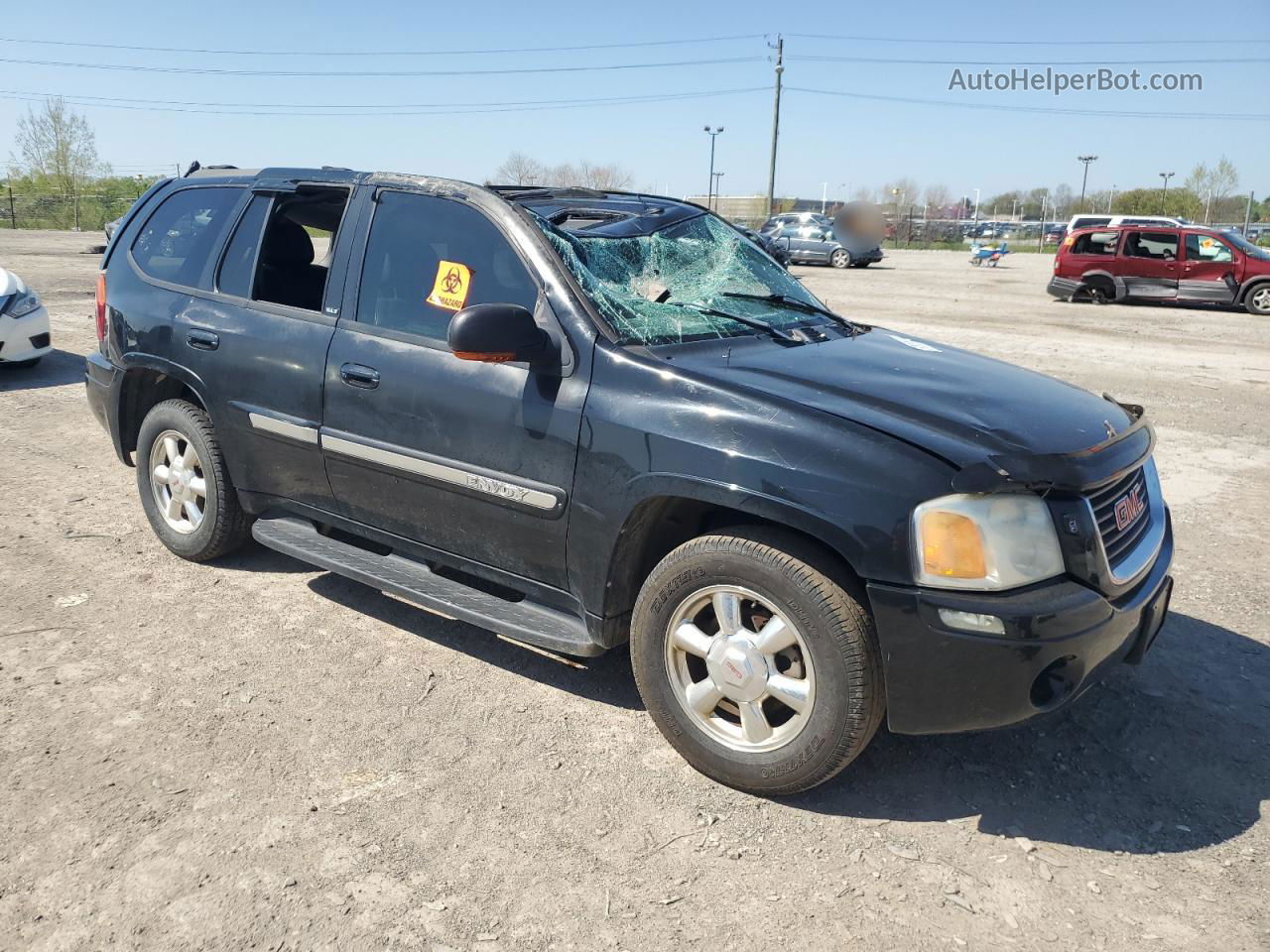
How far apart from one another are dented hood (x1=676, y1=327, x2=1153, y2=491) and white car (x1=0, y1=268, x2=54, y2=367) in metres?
8.00

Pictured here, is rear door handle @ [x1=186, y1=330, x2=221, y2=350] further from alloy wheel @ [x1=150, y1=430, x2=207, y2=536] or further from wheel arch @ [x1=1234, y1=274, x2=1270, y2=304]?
wheel arch @ [x1=1234, y1=274, x2=1270, y2=304]

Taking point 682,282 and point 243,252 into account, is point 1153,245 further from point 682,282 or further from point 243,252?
point 243,252

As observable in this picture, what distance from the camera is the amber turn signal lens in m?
2.68

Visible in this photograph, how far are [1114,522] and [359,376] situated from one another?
8.83 ft

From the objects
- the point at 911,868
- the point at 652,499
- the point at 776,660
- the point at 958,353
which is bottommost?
the point at 911,868

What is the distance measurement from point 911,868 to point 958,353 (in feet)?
7.17

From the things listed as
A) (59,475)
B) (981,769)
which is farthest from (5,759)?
(59,475)

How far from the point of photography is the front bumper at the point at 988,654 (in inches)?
105

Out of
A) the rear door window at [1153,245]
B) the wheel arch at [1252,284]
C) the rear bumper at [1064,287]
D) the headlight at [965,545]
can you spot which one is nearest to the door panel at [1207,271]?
the wheel arch at [1252,284]

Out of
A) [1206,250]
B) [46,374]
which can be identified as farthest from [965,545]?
[1206,250]

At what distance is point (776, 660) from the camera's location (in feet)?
9.87

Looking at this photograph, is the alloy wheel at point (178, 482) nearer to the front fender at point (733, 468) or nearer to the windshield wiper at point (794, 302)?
the front fender at point (733, 468)

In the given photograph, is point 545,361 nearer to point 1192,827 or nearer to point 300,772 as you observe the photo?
point 300,772

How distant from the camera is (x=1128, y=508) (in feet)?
10.3
